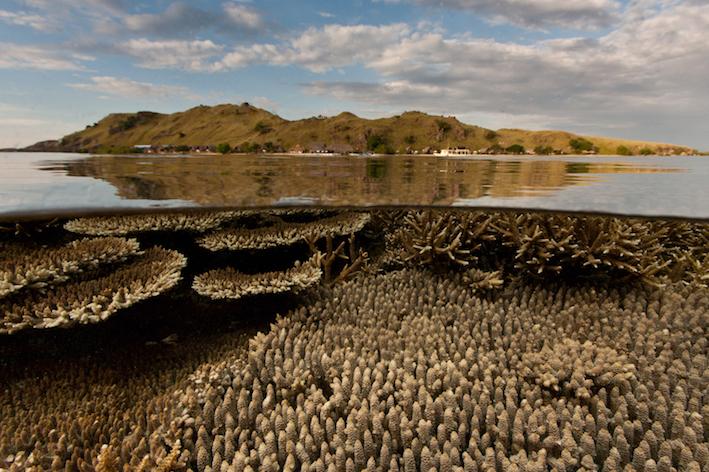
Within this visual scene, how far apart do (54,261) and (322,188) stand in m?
3.74

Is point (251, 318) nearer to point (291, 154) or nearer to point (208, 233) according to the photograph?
point (208, 233)

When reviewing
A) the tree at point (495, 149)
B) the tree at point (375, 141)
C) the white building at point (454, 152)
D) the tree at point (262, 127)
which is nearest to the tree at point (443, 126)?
the white building at point (454, 152)

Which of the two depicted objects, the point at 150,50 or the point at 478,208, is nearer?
the point at 150,50

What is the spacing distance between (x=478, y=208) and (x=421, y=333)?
2921 mm

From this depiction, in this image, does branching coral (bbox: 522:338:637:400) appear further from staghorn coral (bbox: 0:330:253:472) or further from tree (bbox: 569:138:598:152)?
tree (bbox: 569:138:598:152)

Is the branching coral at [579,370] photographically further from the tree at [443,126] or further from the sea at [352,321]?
the tree at [443,126]

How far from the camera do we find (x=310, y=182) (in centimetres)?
638

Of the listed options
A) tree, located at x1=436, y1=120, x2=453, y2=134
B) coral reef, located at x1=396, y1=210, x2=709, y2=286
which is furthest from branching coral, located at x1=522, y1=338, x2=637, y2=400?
tree, located at x1=436, y1=120, x2=453, y2=134

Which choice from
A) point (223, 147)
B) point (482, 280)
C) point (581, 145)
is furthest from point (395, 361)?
point (581, 145)

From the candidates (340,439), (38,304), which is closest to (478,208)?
(340,439)

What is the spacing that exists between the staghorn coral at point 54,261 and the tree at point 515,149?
1067 cm

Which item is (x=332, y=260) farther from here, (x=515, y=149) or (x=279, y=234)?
(x=515, y=149)

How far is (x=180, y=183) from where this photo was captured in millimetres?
5977

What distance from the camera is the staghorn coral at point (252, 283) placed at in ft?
16.2
